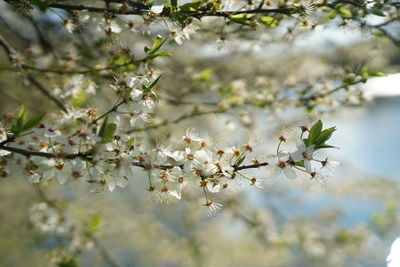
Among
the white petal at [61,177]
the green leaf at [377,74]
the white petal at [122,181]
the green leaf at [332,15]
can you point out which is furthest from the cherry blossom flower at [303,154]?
the green leaf at [377,74]

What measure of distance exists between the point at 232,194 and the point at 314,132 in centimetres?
188

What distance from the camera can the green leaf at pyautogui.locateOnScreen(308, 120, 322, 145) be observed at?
97 cm

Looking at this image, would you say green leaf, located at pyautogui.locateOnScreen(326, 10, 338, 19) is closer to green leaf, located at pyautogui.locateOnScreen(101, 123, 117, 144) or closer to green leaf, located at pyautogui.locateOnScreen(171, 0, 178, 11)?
green leaf, located at pyautogui.locateOnScreen(171, 0, 178, 11)

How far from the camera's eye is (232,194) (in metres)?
2.80

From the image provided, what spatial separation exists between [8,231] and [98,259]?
5.75 feet

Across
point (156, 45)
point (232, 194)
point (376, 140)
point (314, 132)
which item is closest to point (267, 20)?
point (156, 45)

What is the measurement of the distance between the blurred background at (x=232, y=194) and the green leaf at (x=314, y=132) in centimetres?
16

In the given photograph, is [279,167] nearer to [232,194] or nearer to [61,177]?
[61,177]

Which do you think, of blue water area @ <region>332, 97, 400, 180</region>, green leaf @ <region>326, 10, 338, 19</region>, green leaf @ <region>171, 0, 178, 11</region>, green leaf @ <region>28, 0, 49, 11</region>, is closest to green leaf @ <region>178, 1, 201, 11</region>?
green leaf @ <region>171, 0, 178, 11</region>

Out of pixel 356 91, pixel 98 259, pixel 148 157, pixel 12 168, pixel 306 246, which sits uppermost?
pixel 148 157

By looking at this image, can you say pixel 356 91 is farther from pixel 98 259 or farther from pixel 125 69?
pixel 98 259

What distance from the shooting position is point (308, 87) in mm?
2199

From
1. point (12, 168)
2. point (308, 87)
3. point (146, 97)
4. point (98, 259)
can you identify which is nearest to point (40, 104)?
point (12, 168)

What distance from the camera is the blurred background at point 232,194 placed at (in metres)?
2.33
